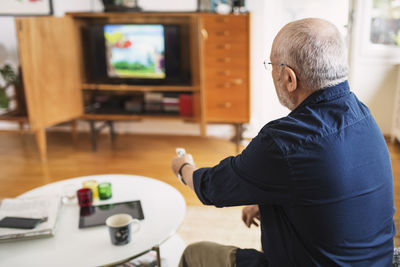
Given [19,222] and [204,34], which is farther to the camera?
[204,34]

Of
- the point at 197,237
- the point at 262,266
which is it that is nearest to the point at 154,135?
the point at 197,237

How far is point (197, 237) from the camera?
218 centimetres

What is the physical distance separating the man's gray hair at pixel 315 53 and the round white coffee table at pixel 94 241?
753 millimetres

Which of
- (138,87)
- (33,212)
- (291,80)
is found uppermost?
(291,80)

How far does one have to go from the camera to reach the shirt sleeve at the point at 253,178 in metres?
0.95

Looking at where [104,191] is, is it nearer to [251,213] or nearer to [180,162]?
[180,162]

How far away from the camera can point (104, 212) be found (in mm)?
1597

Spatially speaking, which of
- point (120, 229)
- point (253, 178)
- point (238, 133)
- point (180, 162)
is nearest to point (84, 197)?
point (120, 229)

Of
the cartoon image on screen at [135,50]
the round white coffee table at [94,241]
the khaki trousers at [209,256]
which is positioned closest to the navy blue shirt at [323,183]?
the khaki trousers at [209,256]

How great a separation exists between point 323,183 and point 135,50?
292 centimetres

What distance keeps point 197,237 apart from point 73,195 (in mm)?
752

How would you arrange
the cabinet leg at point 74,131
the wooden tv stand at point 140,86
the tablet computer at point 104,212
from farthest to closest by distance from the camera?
the cabinet leg at point 74,131 < the wooden tv stand at point 140,86 < the tablet computer at point 104,212

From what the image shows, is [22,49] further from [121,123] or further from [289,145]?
[289,145]

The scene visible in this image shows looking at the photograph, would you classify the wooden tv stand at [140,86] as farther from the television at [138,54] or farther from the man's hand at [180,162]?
Answer: the man's hand at [180,162]
